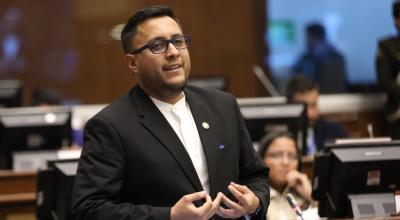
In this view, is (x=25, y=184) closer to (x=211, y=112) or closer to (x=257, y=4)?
(x=211, y=112)

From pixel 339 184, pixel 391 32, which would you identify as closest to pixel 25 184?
pixel 339 184

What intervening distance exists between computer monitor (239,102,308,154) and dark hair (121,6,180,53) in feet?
8.46

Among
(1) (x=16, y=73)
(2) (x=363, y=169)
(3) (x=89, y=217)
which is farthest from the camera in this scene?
(1) (x=16, y=73)

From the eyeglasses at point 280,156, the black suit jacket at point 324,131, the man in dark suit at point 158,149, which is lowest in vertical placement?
the black suit jacket at point 324,131

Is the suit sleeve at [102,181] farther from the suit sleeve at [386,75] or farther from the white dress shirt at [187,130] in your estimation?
the suit sleeve at [386,75]

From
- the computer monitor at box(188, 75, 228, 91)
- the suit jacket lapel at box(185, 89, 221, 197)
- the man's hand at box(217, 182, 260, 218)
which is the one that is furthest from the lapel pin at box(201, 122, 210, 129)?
the computer monitor at box(188, 75, 228, 91)

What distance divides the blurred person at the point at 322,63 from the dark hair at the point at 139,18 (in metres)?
5.92

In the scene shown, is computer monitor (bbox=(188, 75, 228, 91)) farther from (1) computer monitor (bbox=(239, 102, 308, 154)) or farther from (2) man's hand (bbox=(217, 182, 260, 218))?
(2) man's hand (bbox=(217, 182, 260, 218))

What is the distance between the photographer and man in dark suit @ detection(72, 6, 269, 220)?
276 centimetres

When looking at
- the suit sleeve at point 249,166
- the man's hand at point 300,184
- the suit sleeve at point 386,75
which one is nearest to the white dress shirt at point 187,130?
the suit sleeve at point 249,166

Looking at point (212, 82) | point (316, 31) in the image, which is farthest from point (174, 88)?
point (316, 31)

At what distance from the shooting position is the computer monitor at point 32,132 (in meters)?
5.46

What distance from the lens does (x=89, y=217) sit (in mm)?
2756

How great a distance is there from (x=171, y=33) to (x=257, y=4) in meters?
6.09
